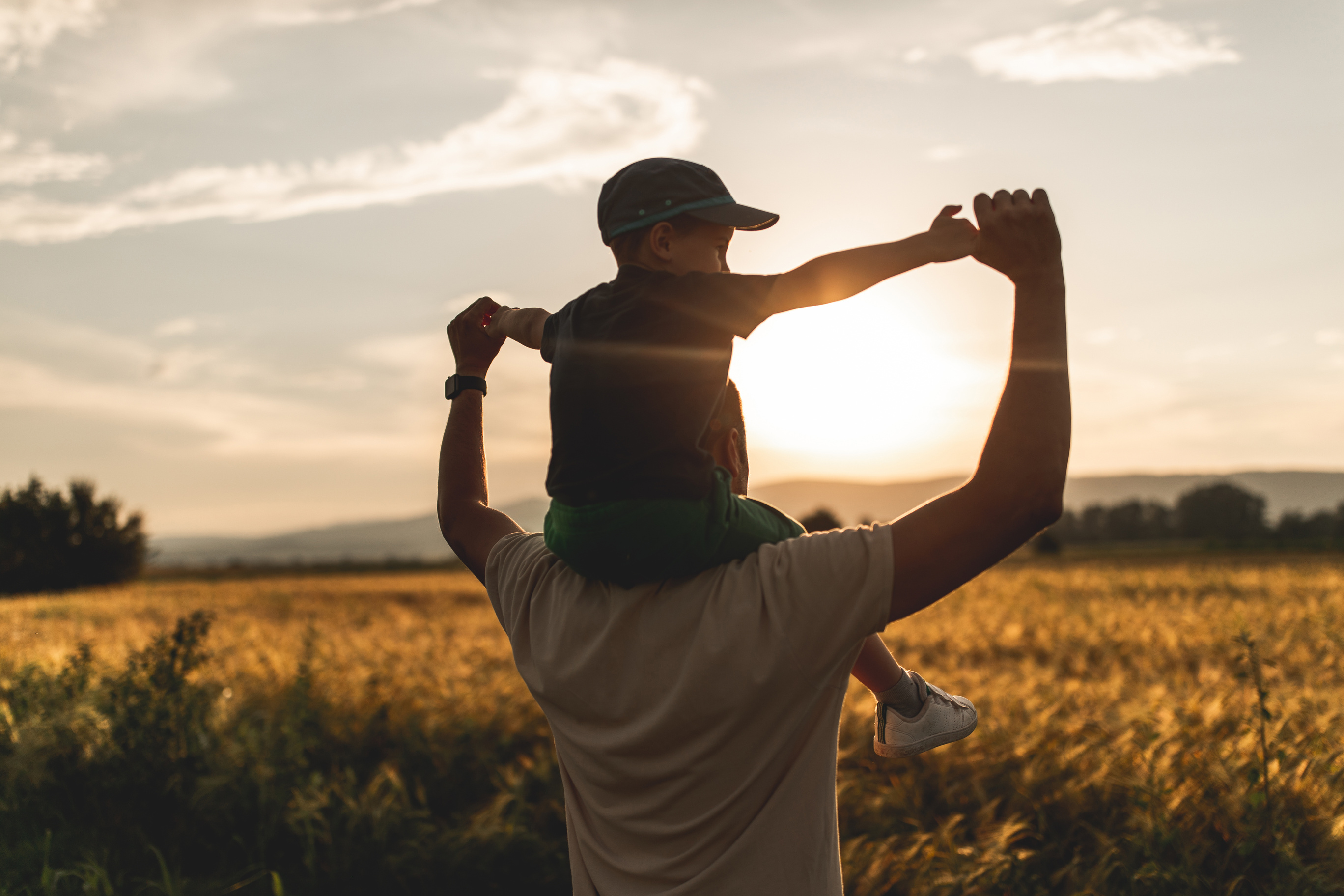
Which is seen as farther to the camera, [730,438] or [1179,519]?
[1179,519]

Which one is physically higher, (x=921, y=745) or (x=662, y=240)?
(x=662, y=240)

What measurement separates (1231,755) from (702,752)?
11.8ft

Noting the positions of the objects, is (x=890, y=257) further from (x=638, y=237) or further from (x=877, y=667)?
(x=877, y=667)

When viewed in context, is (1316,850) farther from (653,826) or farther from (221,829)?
(221,829)

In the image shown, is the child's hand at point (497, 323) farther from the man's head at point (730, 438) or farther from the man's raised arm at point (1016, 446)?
the man's raised arm at point (1016, 446)

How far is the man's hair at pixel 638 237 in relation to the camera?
1595mm

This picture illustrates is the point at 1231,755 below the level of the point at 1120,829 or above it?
above

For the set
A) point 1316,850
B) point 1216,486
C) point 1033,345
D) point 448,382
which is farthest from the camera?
point 1216,486

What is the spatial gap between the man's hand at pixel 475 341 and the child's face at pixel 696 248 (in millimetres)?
696

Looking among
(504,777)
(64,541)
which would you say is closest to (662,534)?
(504,777)

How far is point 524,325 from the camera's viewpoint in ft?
6.23

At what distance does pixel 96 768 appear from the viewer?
5605mm

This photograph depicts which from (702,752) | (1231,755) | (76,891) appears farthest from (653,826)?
(76,891)

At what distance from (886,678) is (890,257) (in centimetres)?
101
